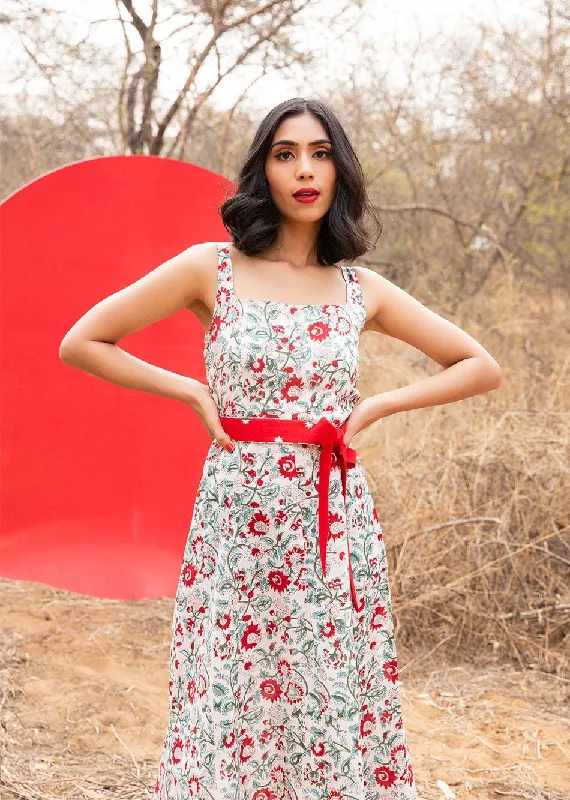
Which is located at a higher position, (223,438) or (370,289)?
(370,289)

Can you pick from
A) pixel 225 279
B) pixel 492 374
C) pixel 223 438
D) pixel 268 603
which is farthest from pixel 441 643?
pixel 225 279

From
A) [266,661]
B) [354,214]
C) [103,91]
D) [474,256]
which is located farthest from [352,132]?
[266,661]

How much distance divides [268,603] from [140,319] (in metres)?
0.64

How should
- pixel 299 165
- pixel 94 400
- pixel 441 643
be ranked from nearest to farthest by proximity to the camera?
pixel 299 165 < pixel 441 643 < pixel 94 400

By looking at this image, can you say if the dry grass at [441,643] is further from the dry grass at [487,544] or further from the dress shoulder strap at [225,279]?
the dress shoulder strap at [225,279]

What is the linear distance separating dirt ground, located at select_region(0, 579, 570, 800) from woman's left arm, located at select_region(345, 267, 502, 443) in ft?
4.42

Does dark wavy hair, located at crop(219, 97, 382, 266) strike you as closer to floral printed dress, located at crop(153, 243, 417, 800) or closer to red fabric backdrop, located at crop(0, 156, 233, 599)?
floral printed dress, located at crop(153, 243, 417, 800)

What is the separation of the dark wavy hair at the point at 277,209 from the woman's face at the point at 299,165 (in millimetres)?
15

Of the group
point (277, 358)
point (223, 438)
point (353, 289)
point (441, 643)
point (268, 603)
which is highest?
point (353, 289)

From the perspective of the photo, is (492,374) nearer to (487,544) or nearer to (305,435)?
(305,435)

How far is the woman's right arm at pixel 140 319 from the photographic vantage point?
1917mm

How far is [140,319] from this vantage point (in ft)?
6.35

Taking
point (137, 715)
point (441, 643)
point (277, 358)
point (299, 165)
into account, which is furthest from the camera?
point (441, 643)

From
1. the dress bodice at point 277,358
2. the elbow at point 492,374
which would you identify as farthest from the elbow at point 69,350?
the elbow at point 492,374
